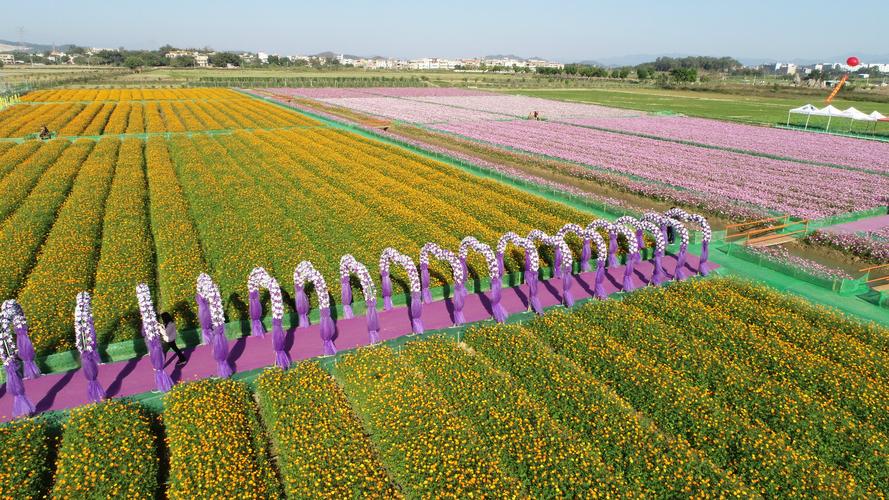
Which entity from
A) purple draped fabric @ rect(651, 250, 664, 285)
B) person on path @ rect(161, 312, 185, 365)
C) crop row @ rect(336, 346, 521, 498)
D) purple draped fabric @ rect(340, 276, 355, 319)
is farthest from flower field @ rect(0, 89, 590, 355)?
purple draped fabric @ rect(651, 250, 664, 285)

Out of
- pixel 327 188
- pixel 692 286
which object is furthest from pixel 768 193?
pixel 327 188

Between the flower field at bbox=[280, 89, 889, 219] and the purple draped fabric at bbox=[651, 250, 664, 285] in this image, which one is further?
the flower field at bbox=[280, 89, 889, 219]

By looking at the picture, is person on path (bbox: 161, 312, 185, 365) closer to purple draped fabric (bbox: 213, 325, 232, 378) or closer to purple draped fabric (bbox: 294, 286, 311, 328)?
purple draped fabric (bbox: 213, 325, 232, 378)

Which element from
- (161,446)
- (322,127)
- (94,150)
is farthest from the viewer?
(322,127)

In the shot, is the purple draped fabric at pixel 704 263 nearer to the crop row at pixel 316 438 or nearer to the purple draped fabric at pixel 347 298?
the purple draped fabric at pixel 347 298

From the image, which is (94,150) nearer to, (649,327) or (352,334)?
(352,334)

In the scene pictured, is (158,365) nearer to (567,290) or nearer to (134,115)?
(567,290)

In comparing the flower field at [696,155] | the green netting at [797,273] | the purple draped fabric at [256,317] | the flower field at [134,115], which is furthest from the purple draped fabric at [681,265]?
the flower field at [134,115]
